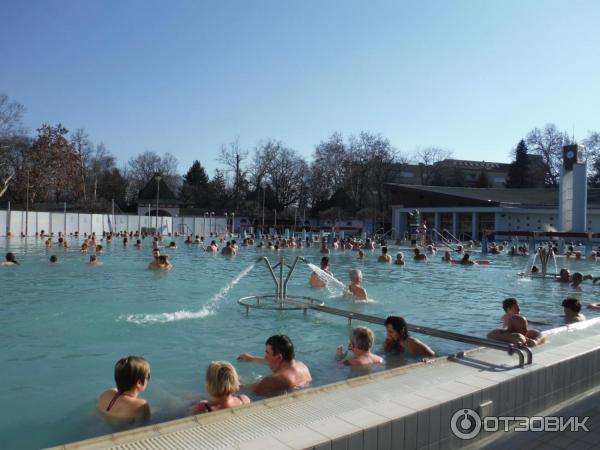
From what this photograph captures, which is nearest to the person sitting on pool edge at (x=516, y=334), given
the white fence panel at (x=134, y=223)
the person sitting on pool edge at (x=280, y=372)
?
the person sitting on pool edge at (x=280, y=372)

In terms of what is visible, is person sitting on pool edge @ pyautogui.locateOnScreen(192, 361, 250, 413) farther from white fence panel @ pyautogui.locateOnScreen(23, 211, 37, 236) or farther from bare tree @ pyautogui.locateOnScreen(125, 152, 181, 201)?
bare tree @ pyautogui.locateOnScreen(125, 152, 181, 201)

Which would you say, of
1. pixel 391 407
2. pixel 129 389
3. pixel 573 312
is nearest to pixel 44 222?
pixel 573 312

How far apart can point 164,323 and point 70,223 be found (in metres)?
37.4

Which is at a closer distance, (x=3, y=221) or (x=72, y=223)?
(x=3, y=221)

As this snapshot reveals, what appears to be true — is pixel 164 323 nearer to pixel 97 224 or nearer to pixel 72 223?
pixel 72 223

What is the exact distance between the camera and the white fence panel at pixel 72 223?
42281 millimetres

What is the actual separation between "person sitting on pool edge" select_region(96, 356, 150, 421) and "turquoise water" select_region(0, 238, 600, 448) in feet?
0.78

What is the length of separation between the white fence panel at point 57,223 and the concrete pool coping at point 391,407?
41996mm

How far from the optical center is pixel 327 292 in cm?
1316

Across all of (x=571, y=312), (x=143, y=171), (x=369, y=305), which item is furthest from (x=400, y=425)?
(x=143, y=171)

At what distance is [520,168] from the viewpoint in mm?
73312

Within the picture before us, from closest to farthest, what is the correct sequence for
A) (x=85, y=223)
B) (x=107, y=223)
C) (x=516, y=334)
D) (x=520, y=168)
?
(x=516, y=334) → (x=85, y=223) → (x=107, y=223) → (x=520, y=168)

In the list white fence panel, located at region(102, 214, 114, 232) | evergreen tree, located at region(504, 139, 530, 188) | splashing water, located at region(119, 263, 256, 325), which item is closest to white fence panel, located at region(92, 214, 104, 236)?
white fence panel, located at region(102, 214, 114, 232)

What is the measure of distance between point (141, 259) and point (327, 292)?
1171 cm
